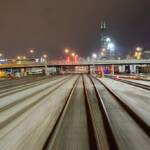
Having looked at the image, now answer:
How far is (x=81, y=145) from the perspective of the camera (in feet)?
29.0

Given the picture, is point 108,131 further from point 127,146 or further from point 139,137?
point 127,146

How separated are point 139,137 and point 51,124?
4252 mm

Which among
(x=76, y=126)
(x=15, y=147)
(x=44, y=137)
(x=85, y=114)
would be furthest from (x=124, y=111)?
(x=15, y=147)

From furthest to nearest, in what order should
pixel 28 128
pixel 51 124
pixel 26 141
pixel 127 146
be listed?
1. pixel 51 124
2. pixel 28 128
3. pixel 26 141
4. pixel 127 146

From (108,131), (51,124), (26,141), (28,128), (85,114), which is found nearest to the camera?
(26,141)

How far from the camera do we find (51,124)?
12.2 m

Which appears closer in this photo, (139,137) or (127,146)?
(127,146)

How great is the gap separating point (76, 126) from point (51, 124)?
1253mm

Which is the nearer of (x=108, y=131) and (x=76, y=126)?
(x=108, y=131)

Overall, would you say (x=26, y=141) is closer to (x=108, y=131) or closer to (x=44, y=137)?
(x=44, y=137)

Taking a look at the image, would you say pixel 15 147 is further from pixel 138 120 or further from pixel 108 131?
pixel 138 120

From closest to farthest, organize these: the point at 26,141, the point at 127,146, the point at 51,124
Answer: the point at 127,146 < the point at 26,141 < the point at 51,124

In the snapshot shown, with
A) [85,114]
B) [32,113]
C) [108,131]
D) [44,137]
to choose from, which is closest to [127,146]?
[108,131]

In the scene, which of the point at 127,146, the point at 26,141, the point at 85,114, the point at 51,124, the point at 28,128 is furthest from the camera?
the point at 85,114
